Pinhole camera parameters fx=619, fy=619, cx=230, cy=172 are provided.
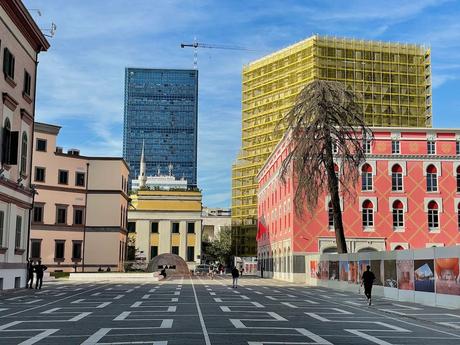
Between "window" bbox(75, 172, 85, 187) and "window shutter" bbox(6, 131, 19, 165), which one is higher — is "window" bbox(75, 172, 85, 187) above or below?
above

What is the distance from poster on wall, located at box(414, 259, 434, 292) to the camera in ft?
91.4

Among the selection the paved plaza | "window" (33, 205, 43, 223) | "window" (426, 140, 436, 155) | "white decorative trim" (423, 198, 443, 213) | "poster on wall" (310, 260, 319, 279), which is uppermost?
"window" (426, 140, 436, 155)

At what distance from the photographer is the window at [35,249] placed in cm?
6926

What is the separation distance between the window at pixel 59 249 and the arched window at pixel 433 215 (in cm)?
4126

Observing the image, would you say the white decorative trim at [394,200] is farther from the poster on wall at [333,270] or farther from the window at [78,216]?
the window at [78,216]

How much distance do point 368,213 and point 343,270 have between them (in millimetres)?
22241

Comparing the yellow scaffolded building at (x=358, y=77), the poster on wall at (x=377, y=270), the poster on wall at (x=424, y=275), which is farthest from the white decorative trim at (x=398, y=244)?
the yellow scaffolded building at (x=358, y=77)

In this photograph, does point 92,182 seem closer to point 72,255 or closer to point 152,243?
point 72,255

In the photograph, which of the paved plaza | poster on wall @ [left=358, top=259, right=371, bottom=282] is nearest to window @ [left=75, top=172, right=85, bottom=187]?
poster on wall @ [left=358, top=259, right=371, bottom=282]

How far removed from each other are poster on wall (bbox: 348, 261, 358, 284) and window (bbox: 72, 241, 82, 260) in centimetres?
4175

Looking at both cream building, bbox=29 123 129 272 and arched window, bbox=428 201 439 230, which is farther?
cream building, bbox=29 123 129 272

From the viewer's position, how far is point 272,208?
8188 centimetres

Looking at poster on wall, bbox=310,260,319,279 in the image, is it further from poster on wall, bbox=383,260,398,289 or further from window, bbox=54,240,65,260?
window, bbox=54,240,65,260

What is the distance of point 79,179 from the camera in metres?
75.1
